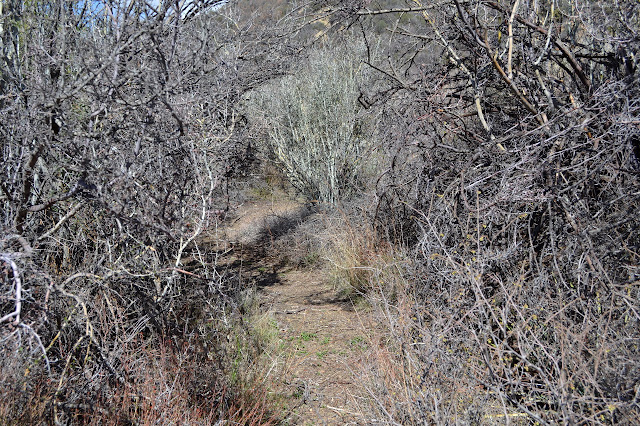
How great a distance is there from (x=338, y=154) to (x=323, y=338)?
4058mm

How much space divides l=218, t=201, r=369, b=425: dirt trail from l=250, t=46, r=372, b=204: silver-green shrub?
2.78 ft

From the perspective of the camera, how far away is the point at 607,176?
3.57 metres

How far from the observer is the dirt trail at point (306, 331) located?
3855 mm

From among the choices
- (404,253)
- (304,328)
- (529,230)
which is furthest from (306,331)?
(529,230)

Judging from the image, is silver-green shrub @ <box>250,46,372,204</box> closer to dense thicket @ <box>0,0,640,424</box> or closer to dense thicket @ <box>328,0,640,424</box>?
dense thicket @ <box>328,0,640,424</box>

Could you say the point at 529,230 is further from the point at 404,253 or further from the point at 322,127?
the point at 322,127

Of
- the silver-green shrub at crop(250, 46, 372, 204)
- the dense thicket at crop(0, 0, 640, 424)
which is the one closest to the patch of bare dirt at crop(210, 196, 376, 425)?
the dense thicket at crop(0, 0, 640, 424)

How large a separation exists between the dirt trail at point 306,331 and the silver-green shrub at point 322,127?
2.78 ft

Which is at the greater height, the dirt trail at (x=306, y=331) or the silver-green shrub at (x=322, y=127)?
the silver-green shrub at (x=322, y=127)

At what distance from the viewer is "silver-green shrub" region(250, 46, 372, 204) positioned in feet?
28.1

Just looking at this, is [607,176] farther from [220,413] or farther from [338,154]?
[338,154]

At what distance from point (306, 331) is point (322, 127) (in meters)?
4.52

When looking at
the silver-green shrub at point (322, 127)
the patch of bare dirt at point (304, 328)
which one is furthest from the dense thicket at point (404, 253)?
the silver-green shrub at point (322, 127)

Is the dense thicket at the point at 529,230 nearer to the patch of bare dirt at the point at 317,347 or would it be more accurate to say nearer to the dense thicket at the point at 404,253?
the dense thicket at the point at 404,253
